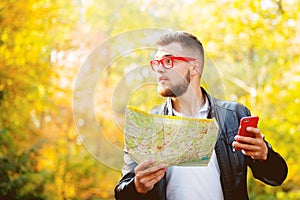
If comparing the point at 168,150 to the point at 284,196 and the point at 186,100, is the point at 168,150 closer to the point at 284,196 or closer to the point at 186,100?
the point at 186,100

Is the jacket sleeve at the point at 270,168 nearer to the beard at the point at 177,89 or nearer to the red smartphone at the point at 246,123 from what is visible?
the red smartphone at the point at 246,123

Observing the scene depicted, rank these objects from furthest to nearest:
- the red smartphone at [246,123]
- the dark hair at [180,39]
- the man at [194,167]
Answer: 1. the dark hair at [180,39]
2. the man at [194,167]
3. the red smartphone at [246,123]

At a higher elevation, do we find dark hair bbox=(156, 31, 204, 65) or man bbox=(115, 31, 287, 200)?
dark hair bbox=(156, 31, 204, 65)

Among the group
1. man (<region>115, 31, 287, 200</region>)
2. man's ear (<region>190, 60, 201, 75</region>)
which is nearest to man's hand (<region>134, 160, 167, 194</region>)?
man (<region>115, 31, 287, 200</region>)

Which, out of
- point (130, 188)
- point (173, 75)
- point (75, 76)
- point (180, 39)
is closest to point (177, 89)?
point (173, 75)

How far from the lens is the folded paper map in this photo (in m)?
1.25

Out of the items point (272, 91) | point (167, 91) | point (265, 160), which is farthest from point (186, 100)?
point (272, 91)

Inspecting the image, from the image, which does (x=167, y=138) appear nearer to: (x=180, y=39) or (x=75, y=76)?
(x=180, y=39)

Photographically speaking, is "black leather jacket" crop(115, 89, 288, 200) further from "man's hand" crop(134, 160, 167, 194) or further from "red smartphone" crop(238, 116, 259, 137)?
"red smartphone" crop(238, 116, 259, 137)

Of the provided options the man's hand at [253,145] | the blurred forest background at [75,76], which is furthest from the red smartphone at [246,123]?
the blurred forest background at [75,76]

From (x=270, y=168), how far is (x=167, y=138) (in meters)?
0.47

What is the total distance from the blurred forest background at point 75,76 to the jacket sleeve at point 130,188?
102 cm

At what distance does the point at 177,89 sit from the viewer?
62.7 inches

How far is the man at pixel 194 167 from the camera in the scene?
4.91 ft
